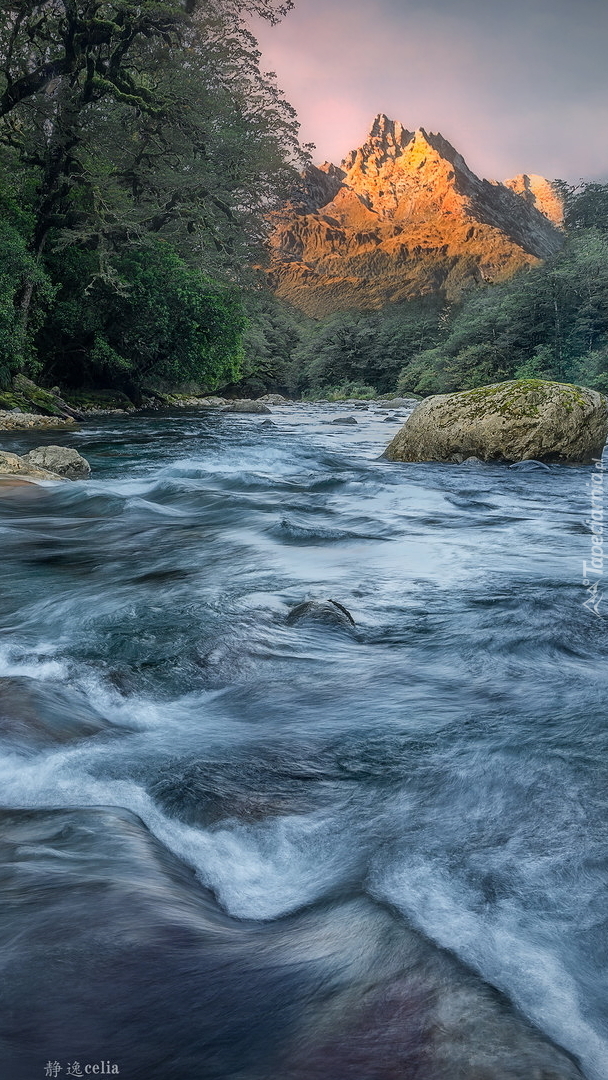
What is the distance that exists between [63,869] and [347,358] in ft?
A: 227

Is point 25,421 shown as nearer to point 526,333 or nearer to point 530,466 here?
point 530,466

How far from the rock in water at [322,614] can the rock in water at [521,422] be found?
26.7ft

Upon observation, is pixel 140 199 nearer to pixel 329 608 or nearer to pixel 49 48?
pixel 49 48

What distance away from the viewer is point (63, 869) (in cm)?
188

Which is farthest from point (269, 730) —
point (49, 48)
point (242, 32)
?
point (242, 32)

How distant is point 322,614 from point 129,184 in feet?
83.9

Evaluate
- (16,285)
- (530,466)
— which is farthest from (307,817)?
(16,285)

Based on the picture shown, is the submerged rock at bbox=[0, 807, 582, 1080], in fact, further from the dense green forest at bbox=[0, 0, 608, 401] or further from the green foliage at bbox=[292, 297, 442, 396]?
the green foliage at bbox=[292, 297, 442, 396]

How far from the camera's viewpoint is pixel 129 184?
25.1 meters

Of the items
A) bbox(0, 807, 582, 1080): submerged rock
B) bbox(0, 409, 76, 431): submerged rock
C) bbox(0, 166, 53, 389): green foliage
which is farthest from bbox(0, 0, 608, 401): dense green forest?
bbox(0, 807, 582, 1080): submerged rock

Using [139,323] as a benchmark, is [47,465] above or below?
below

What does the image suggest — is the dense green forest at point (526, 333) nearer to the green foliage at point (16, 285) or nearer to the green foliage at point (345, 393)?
the green foliage at point (345, 393)

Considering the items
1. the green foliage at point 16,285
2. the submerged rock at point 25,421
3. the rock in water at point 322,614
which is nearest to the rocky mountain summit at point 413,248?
the green foliage at point 16,285

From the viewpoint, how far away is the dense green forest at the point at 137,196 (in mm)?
18297
